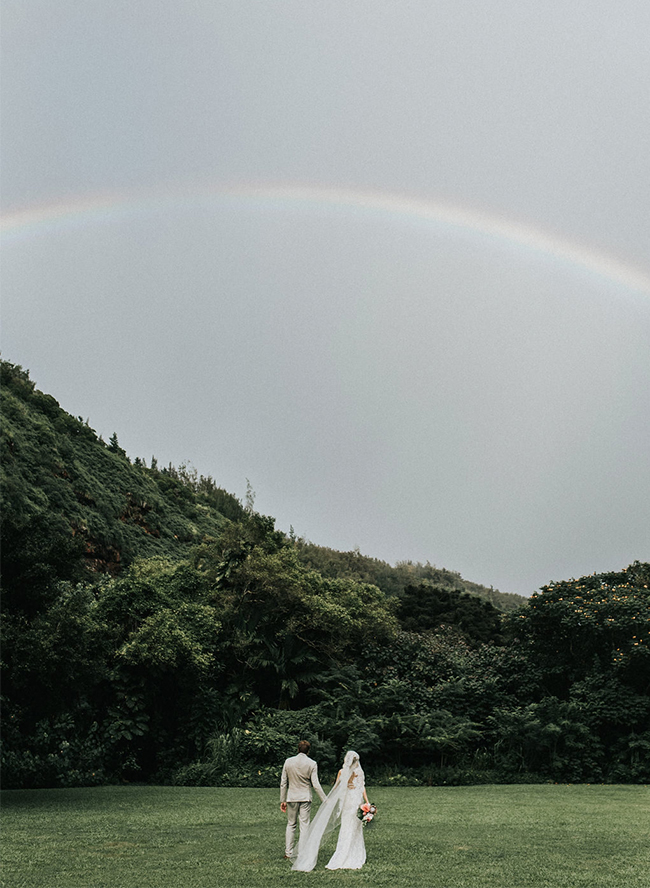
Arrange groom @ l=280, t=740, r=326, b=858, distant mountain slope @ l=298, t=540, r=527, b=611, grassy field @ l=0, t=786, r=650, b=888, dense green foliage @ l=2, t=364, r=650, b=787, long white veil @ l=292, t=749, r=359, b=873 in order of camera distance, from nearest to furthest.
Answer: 1. grassy field @ l=0, t=786, r=650, b=888
2. long white veil @ l=292, t=749, r=359, b=873
3. groom @ l=280, t=740, r=326, b=858
4. dense green foliage @ l=2, t=364, r=650, b=787
5. distant mountain slope @ l=298, t=540, r=527, b=611

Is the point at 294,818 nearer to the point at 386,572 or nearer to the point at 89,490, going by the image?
the point at 89,490

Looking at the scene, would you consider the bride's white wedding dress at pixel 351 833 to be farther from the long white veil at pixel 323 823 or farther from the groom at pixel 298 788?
the groom at pixel 298 788

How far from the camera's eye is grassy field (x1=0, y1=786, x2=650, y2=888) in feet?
26.4

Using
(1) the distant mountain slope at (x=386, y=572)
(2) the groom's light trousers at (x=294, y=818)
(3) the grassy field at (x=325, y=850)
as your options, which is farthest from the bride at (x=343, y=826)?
(1) the distant mountain slope at (x=386, y=572)

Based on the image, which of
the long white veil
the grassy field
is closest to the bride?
the long white veil

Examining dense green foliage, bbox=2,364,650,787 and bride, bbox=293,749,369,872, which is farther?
dense green foliage, bbox=2,364,650,787

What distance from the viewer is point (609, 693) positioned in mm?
21281

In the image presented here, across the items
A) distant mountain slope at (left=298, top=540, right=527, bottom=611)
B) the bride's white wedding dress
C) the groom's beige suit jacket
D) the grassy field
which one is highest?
distant mountain slope at (left=298, top=540, right=527, bottom=611)

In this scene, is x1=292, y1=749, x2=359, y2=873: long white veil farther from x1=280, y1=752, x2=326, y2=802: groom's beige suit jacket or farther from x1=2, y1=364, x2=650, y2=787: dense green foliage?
x1=2, y1=364, x2=650, y2=787: dense green foliage

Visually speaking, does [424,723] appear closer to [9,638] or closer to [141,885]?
[9,638]

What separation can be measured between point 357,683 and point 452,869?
14830 mm

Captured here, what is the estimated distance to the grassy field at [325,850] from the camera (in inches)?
316

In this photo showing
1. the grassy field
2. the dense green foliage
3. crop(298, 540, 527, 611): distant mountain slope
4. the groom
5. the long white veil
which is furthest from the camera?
crop(298, 540, 527, 611): distant mountain slope

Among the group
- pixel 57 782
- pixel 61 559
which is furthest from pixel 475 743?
pixel 61 559
